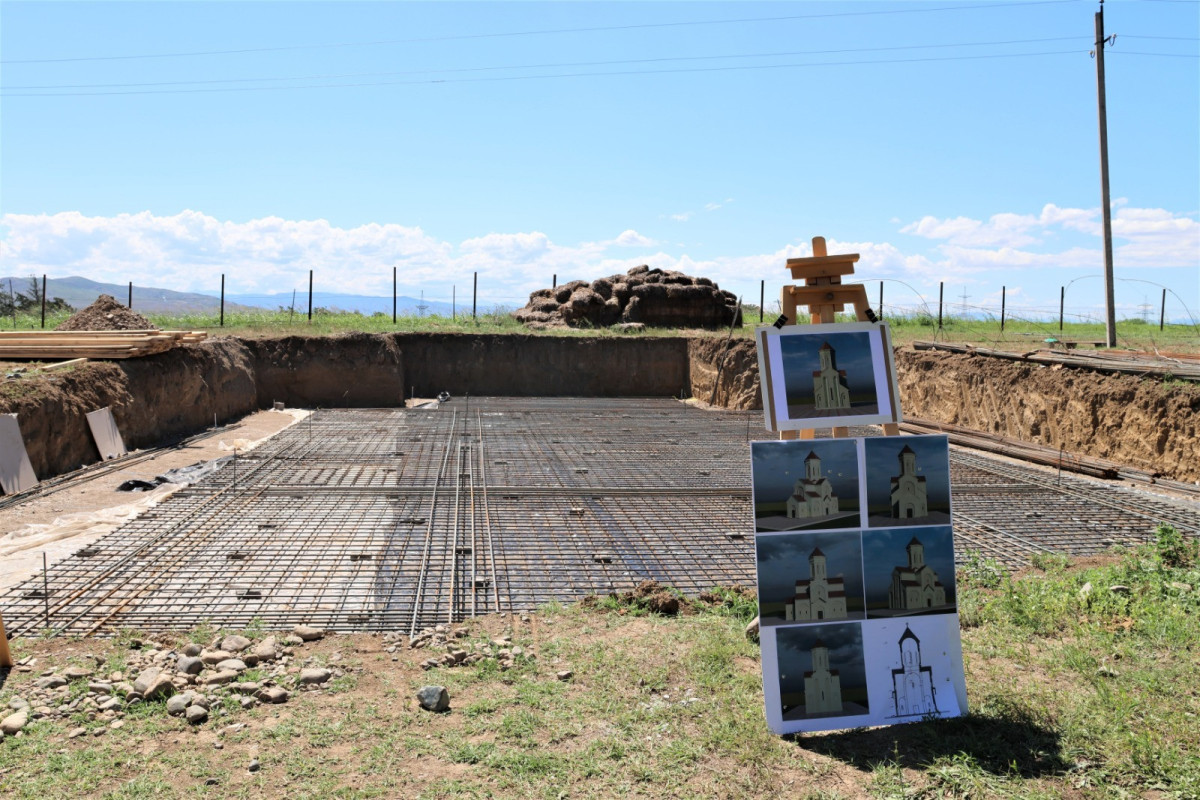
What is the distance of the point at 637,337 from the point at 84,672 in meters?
17.0

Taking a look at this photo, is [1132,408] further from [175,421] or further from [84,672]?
[175,421]

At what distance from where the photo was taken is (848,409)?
3.73 metres

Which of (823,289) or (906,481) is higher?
(823,289)

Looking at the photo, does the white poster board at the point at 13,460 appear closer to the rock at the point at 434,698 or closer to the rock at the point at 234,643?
the rock at the point at 234,643

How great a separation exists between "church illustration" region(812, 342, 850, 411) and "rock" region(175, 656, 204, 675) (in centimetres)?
332

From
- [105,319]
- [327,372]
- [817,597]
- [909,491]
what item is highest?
[105,319]

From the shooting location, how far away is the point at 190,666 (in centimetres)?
427

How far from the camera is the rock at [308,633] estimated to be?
4.86m

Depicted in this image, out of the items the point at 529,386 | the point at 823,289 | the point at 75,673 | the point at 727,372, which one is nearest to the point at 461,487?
the point at 75,673

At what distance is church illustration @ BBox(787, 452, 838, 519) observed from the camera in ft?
11.8

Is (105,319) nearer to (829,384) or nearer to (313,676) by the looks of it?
(313,676)

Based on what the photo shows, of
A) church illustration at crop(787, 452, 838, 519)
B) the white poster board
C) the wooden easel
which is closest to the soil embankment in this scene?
the wooden easel

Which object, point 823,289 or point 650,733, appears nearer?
point 650,733

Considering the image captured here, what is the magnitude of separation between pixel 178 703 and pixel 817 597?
116 inches
